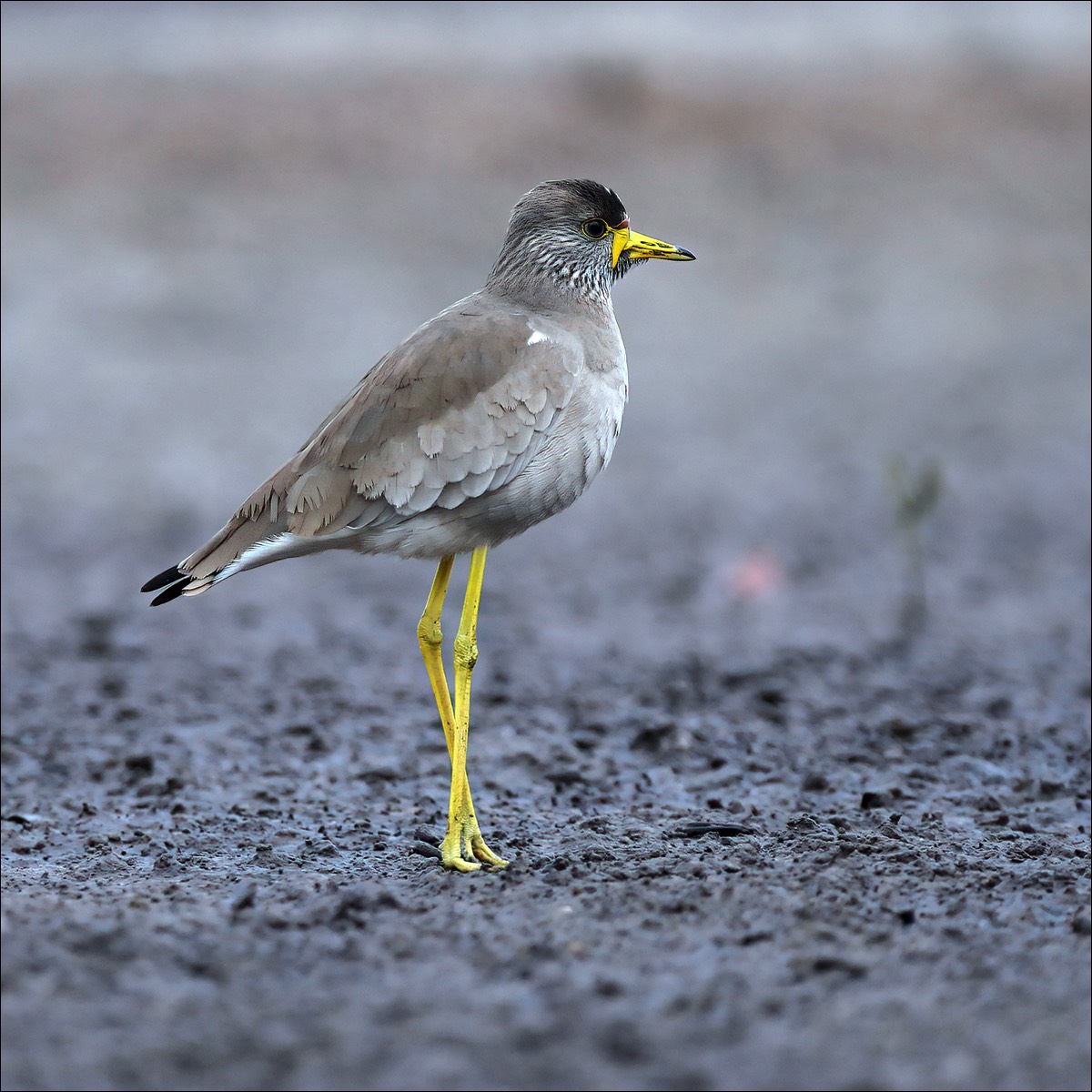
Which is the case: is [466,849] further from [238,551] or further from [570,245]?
[570,245]

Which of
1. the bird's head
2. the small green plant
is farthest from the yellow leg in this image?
the small green plant

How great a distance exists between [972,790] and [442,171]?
1307cm

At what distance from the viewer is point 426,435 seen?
4.98m

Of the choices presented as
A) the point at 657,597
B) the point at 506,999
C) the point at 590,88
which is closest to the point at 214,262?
the point at 590,88

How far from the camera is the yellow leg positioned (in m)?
5.02

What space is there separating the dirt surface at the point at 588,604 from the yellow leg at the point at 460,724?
0.78ft

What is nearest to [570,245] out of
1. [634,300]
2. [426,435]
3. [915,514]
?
[426,435]

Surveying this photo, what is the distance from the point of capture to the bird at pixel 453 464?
195 inches

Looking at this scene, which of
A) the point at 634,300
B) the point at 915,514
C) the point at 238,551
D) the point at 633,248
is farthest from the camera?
the point at 634,300

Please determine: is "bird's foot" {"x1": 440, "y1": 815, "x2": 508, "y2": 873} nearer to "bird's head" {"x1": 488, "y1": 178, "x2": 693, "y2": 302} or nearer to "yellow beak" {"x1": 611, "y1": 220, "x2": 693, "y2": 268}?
"bird's head" {"x1": 488, "y1": 178, "x2": 693, "y2": 302}

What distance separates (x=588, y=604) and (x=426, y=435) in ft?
15.9

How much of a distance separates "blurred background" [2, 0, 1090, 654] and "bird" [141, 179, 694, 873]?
378 cm

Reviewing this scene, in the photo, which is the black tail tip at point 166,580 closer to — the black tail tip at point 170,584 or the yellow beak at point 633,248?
the black tail tip at point 170,584

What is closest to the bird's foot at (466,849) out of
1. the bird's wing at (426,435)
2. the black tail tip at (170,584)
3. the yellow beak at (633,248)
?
the bird's wing at (426,435)
